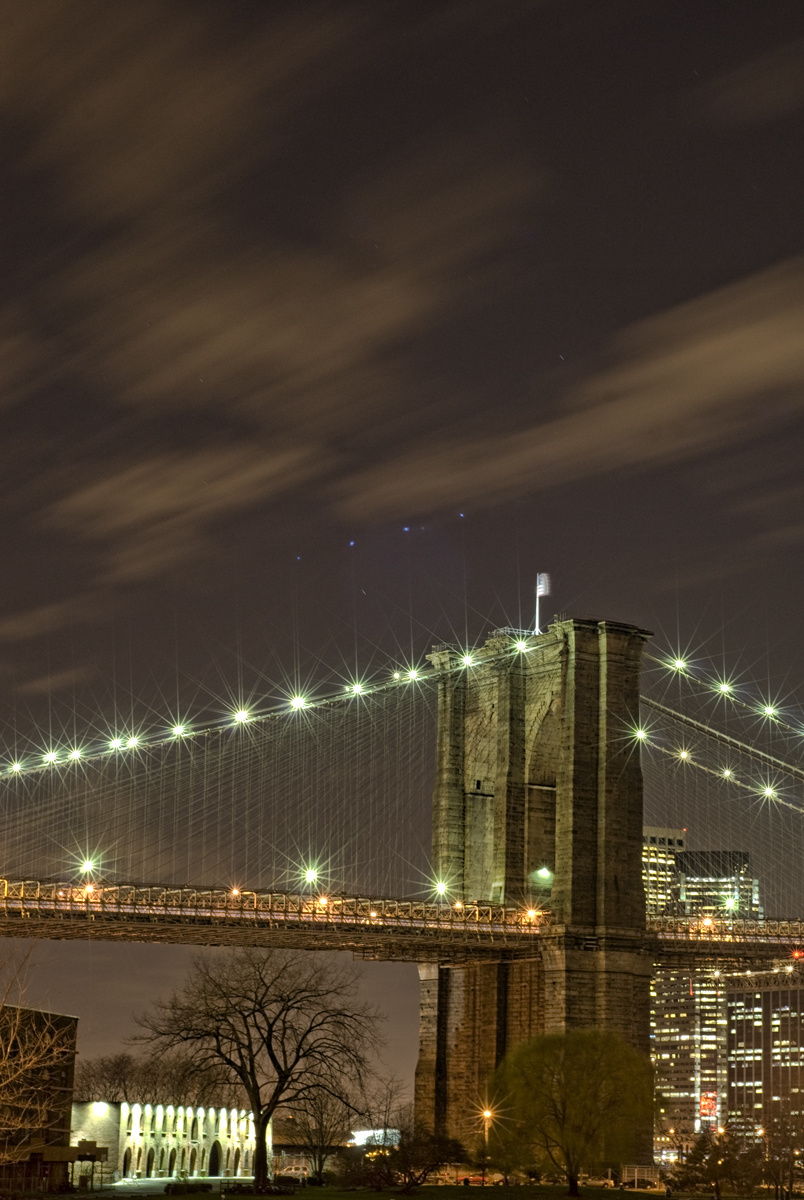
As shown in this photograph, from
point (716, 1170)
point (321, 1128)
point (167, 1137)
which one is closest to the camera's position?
point (716, 1170)

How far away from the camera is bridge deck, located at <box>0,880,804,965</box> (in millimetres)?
83062

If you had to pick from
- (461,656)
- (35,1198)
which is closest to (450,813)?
(461,656)

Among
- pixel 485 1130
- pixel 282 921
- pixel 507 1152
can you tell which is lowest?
pixel 507 1152

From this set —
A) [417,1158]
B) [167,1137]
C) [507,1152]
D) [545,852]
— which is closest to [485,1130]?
[507,1152]

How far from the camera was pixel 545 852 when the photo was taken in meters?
96.1

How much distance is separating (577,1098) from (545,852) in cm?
2660

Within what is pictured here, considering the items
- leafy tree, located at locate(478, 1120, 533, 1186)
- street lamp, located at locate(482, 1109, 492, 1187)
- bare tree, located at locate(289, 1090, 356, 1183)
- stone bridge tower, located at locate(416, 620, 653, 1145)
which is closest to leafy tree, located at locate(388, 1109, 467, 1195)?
leafy tree, located at locate(478, 1120, 533, 1186)

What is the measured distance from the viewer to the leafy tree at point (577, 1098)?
69.6 metres

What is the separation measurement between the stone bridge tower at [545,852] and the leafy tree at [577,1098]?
1319 cm

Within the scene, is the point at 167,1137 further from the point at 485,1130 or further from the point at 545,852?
the point at 545,852

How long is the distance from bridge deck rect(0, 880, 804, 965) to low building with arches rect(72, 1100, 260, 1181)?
8.52 m

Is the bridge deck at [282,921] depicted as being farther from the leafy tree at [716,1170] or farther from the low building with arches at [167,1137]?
the leafy tree at [716,1170]

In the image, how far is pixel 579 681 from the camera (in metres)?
92.6

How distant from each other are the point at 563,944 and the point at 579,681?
13.2 meters
